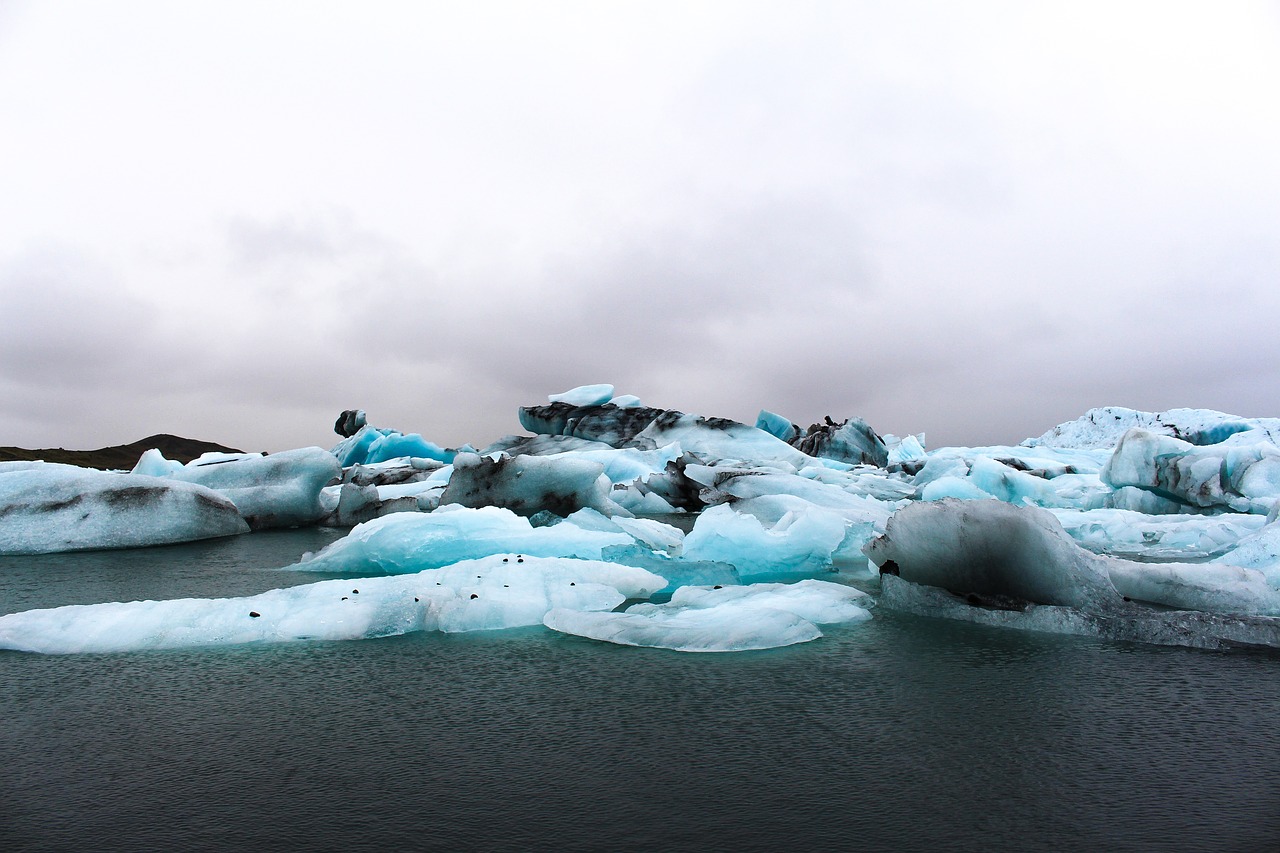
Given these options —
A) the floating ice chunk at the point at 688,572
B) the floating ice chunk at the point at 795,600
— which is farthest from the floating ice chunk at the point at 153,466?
the floating ice chunk at the point at 795,600

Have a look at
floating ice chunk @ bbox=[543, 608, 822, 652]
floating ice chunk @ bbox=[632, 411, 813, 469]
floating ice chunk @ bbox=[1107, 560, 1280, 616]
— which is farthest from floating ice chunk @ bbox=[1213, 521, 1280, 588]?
floating ice chunk @ bbox=[632, 411, 813, 469]

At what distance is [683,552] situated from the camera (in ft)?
26.0

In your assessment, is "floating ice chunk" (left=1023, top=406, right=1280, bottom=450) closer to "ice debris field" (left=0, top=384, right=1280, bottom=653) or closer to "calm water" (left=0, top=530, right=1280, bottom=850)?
"ice debris field" (left=0, top=384, right=1280, bottom=653)

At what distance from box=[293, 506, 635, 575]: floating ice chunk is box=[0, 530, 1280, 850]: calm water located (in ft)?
10.4

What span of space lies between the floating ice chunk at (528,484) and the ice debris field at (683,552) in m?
0.04

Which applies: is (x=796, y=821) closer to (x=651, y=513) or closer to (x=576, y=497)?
(x=576, y=497)

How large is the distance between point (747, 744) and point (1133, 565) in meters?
4.28

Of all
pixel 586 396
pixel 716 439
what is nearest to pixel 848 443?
pixel 716 439

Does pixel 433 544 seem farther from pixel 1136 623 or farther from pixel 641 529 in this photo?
pixel 1136 623

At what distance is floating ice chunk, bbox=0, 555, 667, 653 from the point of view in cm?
445

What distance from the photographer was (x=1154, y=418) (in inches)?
1200

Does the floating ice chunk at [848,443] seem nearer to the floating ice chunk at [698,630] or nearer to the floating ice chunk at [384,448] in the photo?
the floating ice chunk at [384,448]

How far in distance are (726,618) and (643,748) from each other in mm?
2049

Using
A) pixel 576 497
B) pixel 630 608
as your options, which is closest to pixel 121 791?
pixel 630 608
